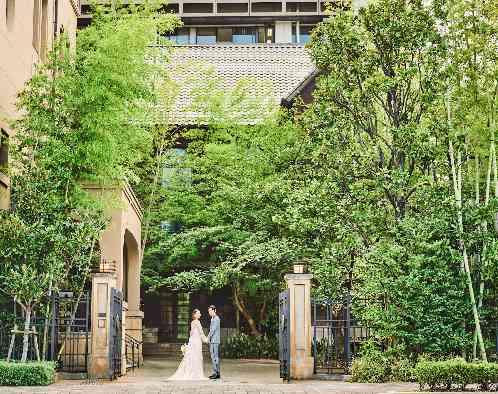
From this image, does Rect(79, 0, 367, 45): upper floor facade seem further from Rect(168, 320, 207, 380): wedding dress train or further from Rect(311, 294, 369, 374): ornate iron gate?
Rect(168, 320, 207, 380): wedding dress train

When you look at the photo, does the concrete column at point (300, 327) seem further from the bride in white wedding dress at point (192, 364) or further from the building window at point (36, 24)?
the building window at point (36, 24)

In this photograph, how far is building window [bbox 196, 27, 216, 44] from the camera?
45875mm

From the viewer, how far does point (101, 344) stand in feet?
60.4

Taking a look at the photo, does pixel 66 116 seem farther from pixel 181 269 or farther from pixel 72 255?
pixel 181 269

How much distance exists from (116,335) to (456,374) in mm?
7496

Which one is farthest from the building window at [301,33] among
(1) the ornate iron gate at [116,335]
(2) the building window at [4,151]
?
(1) the ornate iron gate at [116,335]

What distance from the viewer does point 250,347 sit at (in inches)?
1241

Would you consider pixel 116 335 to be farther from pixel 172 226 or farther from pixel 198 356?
pixel 172 226

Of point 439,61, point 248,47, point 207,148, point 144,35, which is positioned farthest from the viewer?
point 248,47

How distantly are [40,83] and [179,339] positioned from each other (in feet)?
61.8

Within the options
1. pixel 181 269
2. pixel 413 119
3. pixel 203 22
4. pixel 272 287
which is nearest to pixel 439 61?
pixel 413 119

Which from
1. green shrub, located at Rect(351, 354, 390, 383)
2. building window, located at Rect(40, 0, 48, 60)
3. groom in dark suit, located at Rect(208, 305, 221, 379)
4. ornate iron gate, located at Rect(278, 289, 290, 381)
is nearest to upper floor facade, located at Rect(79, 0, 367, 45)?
building window, located at Rect(40, 0, 48, 60)

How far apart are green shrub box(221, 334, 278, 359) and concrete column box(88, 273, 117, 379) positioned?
43.1ft

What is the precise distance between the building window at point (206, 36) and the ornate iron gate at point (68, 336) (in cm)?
2723
